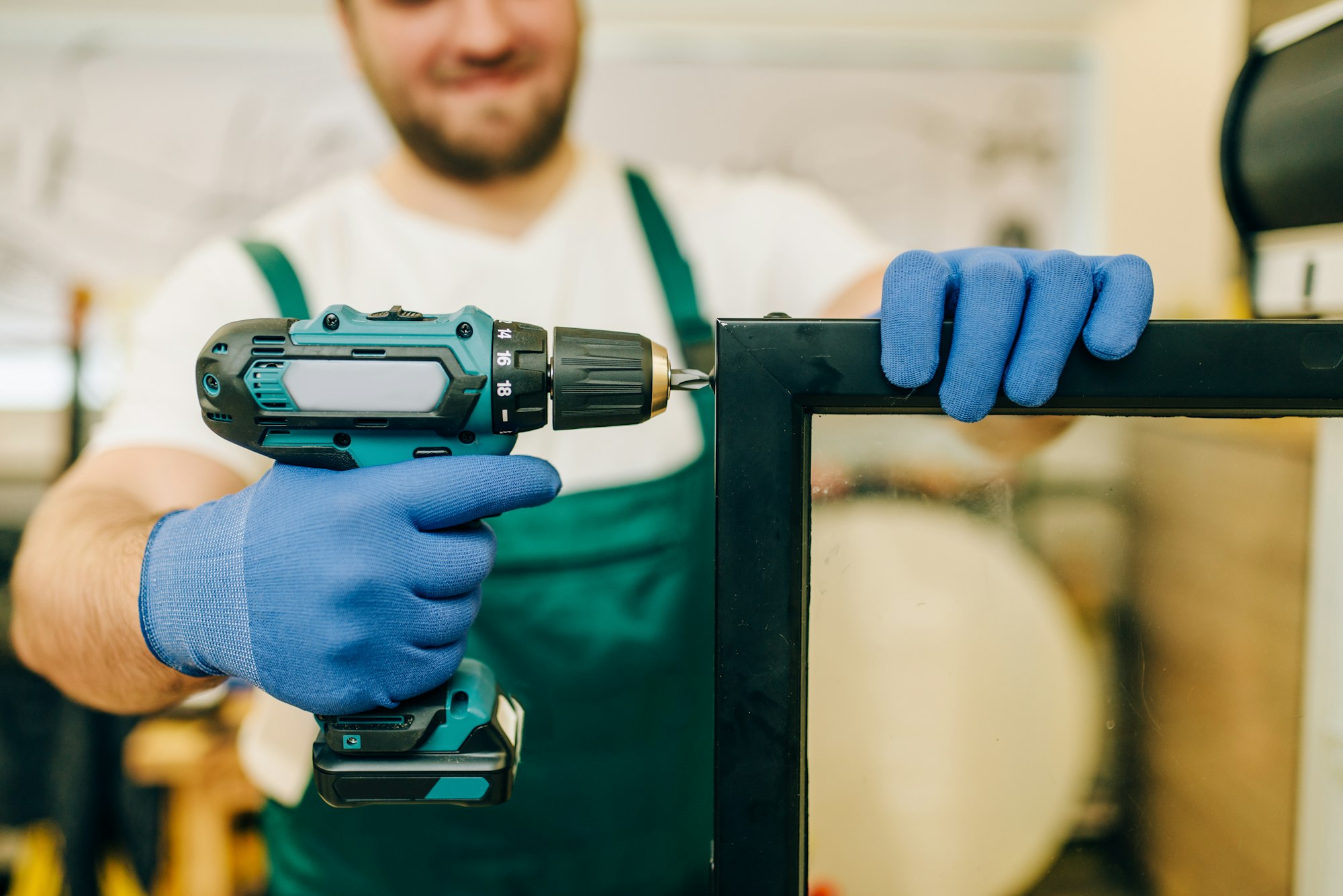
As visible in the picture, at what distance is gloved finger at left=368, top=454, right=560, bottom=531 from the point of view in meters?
0.45

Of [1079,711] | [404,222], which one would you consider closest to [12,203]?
[404,222]

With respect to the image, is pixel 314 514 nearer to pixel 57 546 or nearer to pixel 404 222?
pixel 57 546

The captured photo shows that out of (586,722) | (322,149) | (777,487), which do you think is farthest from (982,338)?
(322,149)

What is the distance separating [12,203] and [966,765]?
92.0 inches

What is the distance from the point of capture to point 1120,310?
392 mm

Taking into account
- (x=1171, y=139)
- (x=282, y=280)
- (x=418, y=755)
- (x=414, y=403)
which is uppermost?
(x=1171, y=139)

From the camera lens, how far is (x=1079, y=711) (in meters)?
0.49

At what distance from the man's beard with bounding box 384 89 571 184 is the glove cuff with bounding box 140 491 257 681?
0.60m

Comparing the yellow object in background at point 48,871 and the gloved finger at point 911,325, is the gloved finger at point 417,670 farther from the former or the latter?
the yellow object in background at point 48,871

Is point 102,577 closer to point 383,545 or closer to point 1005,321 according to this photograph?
point 383,545

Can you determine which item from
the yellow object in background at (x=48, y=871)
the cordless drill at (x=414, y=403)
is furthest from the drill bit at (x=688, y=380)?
the yellow object in background at (x=48, y=871)

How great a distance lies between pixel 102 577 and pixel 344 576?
0.88ft

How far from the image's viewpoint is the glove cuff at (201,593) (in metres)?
0.47

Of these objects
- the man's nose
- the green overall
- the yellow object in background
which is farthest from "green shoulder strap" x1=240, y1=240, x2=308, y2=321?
the yellow object in background
